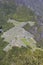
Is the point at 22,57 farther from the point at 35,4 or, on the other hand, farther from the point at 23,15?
the point at 35,4

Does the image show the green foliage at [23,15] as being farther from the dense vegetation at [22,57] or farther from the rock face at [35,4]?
the dense vegetation at [22,57]

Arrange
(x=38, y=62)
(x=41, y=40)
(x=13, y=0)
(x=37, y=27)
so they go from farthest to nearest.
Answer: (x=13, y=0) → (x=37, y=27) → (x=41, y=40) → (x=38, y=62)

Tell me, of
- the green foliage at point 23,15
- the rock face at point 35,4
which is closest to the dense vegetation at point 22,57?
the green foliage at point 23,15

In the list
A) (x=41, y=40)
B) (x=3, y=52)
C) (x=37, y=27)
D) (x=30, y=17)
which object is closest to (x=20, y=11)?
(x=30, y=17)

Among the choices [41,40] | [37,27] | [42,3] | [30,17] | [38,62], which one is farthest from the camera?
[42,3]

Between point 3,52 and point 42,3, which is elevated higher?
point 3,52

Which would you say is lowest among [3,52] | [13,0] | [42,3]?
[42,3]

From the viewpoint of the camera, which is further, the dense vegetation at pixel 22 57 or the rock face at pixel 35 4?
the rock face at pixel 35 4

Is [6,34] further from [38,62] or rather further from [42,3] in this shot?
[42,3]

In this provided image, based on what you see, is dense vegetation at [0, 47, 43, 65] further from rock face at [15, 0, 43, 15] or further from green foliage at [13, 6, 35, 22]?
rock face at [15, 0, 43, 15]

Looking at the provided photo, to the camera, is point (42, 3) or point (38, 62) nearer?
point (38, 62)

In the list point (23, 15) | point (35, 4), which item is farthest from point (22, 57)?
point (35, 4)
